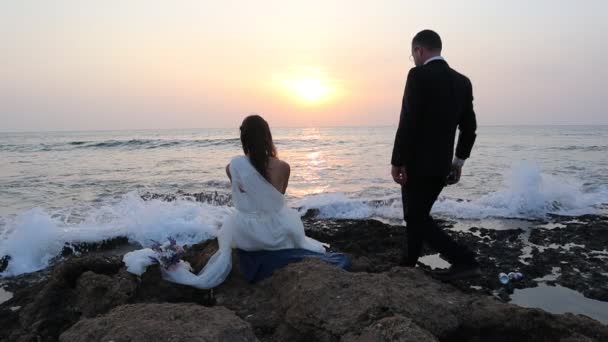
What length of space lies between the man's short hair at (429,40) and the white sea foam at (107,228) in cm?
488

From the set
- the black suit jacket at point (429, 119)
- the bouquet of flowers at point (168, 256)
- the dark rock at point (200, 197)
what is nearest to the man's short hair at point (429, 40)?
the black suit jacket at point (429, 119)

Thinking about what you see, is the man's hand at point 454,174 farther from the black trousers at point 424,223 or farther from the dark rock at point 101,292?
the dark rock at point 101,292

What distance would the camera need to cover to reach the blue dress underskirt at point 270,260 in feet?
12.3

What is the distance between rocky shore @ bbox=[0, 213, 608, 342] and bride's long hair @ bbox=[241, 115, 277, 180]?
984 mm

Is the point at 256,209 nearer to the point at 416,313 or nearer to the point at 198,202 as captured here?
the point at 416,313

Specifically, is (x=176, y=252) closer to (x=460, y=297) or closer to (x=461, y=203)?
(x=460, y=297)

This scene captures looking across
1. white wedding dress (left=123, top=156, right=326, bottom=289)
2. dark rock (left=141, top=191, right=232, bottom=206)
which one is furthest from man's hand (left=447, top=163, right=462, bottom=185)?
dark rock (left=141, top=191, right=232, bottom=206)

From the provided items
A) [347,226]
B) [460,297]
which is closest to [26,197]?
[347,226]

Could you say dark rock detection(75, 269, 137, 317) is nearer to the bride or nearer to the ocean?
the bride

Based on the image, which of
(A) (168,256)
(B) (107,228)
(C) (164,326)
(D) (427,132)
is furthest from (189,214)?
(C) (164,326)

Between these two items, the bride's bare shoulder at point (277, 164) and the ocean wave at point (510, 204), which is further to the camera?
the ocean wave at point (510, 204)

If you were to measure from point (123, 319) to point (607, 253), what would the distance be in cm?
584

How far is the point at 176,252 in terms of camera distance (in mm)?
3848

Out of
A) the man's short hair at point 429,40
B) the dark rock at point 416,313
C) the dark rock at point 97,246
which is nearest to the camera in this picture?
the dark rock at point 416,313
